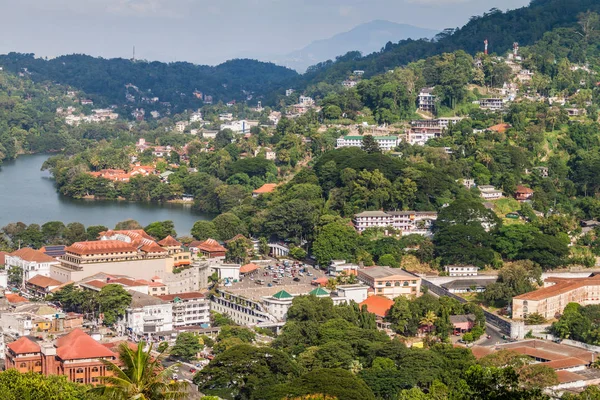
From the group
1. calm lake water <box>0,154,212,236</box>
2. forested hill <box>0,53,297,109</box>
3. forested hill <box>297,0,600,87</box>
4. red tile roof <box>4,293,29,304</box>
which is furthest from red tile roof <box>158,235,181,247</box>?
forested hill <box>0,53,297,109</box>

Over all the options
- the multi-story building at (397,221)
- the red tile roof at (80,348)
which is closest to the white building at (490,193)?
the multi-story building at (397,221)

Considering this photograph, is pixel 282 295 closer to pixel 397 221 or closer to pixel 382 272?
pixel 382 272

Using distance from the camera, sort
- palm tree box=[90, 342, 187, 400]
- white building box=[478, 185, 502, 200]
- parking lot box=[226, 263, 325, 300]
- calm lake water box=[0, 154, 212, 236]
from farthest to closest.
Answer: calm lake water box=[0, 154, 212, 236] → white building box=[478, 185, 502, 200] → parking lot box=[226, 263, 325, 300] → palm tree box=[90, 342, 187, 400]

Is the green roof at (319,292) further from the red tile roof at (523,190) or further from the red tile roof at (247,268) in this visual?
the red tile roof at (523,190)

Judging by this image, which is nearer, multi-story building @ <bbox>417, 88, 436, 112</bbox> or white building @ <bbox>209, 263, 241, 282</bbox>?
white building @ <bbox>209, 263, 241, 282</bbox>

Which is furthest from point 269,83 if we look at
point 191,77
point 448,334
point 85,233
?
point 448,334

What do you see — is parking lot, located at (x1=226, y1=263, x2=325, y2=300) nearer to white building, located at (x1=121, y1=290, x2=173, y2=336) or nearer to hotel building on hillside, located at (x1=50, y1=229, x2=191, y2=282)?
hotel building on hillside, located at (x1=50, y1=229, x2=191, y2=282)
